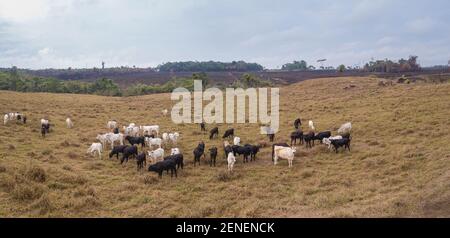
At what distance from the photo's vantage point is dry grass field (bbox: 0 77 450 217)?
13.7 meters

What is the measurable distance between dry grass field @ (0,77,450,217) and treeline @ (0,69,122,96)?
5645 cm

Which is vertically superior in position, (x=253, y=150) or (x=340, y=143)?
(x=340, y=143)

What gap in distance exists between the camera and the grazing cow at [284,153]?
1984 centimetres

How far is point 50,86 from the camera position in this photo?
8288 centimetres

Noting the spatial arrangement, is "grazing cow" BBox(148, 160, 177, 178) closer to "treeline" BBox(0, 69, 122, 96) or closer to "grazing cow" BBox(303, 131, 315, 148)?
"grazing cow" BBox(303, 131, 315, 148)

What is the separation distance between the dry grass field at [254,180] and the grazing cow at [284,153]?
51 cm

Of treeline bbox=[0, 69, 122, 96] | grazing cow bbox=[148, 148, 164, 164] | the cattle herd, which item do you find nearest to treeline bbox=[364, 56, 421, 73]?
treeline bbox=[0, 69, 122, 96]

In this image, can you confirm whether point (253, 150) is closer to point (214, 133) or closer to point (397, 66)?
point (214, 133)

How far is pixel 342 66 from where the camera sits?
96.4 m

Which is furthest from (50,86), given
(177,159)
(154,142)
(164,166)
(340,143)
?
(340,143)

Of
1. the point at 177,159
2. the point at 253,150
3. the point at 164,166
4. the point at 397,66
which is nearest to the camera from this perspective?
the point at 164,166

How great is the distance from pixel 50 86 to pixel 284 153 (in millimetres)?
74584

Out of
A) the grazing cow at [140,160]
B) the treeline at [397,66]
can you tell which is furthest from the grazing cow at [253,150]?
the treeline at [397,66]

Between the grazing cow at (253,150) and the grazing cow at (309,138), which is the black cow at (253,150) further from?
the grazing cow at (309,138)
